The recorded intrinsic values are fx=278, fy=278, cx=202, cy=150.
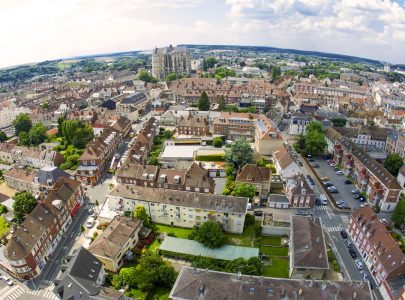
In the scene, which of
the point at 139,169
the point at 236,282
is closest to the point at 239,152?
the point at 139,169

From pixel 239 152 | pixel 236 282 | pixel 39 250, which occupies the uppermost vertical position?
pixel 239 152

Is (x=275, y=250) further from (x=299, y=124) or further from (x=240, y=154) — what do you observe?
(x=299, y=124)

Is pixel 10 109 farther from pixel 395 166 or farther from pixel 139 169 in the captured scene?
pixel 395 166

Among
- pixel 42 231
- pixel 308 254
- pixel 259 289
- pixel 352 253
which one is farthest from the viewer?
pixel 352 253

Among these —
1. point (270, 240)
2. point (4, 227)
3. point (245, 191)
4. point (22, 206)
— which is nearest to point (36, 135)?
point (4, 227)

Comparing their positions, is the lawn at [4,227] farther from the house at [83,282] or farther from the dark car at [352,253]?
the dark car at [352,253]
